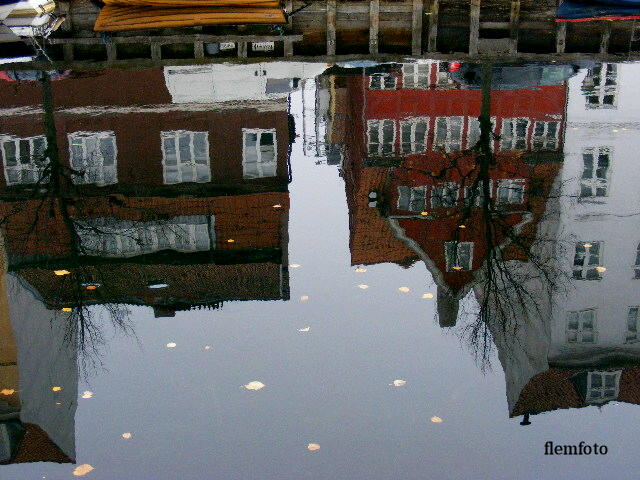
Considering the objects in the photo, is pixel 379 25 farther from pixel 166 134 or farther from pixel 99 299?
pixel 99 299

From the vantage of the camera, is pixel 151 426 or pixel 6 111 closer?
pixel 151 426

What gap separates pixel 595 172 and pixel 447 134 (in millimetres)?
3705

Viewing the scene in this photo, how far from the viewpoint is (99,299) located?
1115 centimetres

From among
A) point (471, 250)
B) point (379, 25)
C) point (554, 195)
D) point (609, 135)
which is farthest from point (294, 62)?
point (471, 250)

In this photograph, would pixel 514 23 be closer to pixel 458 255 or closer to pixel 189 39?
pixel 189 39

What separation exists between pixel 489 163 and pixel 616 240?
179 inches

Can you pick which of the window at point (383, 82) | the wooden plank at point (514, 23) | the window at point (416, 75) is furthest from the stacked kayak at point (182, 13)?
the wooden plank at point (514, 23)

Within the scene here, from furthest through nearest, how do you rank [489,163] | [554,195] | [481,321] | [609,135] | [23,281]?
[609,135]
[489,163]
[554,195]
[23,281]
[481,321]

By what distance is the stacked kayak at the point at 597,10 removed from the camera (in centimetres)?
2600

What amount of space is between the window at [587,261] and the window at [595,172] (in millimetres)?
2218

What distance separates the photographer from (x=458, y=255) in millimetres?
11898

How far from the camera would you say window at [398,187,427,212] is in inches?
544

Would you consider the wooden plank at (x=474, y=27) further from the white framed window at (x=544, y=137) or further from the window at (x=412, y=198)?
the window at (x=412, y=198)

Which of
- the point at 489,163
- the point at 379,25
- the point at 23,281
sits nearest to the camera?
the point at 23,281
